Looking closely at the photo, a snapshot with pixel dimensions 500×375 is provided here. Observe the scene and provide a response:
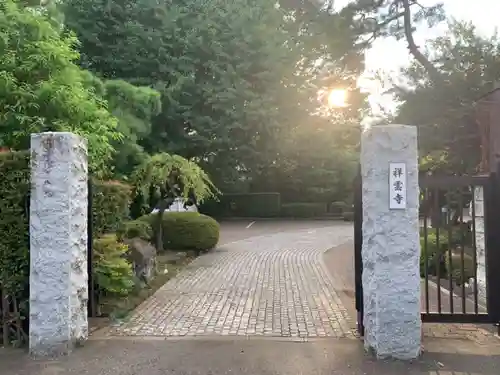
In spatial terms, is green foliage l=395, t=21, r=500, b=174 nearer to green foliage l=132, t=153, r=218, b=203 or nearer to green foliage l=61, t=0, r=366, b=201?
green foliage l=132, t=153, r=218, b=203

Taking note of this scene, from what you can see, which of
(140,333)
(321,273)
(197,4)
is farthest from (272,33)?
(140,333)

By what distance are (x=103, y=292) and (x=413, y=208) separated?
4.31 meters

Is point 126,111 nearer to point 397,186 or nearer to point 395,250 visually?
point 397,186

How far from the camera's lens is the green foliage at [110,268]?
6.63 metres

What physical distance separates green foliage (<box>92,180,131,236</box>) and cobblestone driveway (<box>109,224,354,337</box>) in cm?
123

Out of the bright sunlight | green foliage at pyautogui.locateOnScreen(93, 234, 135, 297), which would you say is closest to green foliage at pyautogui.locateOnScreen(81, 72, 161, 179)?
green foliage at pyautogui.locateOnScreen(93, 234, 135, 297)

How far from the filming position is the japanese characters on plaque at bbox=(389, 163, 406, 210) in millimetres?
4891

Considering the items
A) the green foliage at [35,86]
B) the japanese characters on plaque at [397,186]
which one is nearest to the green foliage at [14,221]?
the green foliage at [35,86]

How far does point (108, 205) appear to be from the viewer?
6996mm

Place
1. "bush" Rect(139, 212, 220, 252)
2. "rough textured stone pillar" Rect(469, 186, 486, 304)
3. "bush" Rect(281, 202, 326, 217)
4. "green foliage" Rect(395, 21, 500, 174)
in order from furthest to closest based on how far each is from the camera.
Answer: "bush" Rect(281, 202, 326, 217), "bush" Rect(139, 212, 220, 252), "green foliage" Rect(395, 21, 500, 174), "rough textured stone pillar" Rect(469, 186, 486, 304)

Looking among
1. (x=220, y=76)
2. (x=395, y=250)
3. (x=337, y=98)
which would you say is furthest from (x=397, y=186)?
(x=337, y=98)

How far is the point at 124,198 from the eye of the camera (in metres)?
7.43

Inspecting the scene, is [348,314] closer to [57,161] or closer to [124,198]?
[124,198]

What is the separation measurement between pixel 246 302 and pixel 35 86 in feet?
14.2
